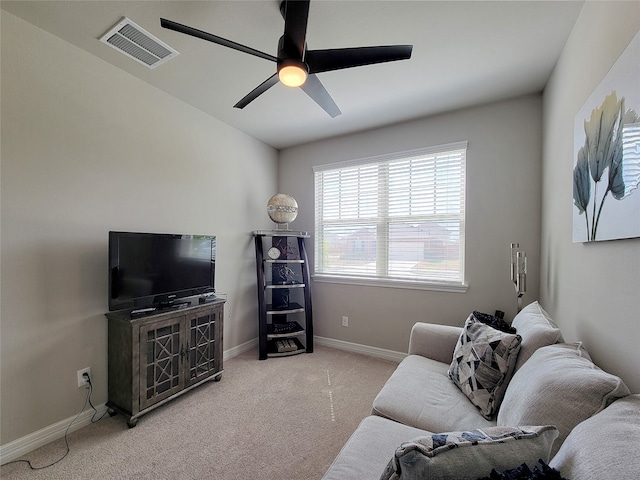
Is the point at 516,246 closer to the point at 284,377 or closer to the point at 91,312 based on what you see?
the point at 284,377

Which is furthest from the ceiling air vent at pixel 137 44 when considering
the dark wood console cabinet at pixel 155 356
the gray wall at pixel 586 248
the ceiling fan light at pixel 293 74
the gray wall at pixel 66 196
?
the gray wall at pixel 586 248

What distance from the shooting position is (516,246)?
227 cm

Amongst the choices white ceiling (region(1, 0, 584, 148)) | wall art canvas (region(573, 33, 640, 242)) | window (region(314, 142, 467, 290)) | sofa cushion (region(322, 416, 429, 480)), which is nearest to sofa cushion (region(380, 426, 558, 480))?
sofa cushion (region(322, 416, 429, 480))

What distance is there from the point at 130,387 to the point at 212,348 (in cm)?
71

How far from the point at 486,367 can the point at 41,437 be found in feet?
9.18

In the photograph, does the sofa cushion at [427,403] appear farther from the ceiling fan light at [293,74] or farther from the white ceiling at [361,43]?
the white ceiling at [361,43]

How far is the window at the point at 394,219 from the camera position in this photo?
113 inches

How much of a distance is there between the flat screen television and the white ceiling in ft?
4.45

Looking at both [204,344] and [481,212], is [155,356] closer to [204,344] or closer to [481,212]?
[204,344]

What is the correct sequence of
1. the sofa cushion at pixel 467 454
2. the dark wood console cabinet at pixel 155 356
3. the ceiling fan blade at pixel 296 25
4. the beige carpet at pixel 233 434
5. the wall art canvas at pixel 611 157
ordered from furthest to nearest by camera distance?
the dark wood console cabinet at pixel 155 356 < the beige carpet at pixel 233 434 < the ceiling fan blade at pixel 296 25 < the wall art canvas at pixel 611 157 < the sofa cushion at pixel 467 454

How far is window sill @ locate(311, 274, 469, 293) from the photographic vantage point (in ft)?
9.20

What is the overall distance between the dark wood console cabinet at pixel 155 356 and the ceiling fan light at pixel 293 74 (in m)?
1.91

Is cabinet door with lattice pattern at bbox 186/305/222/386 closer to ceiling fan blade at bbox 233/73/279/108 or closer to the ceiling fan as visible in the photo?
ceiling fan blade at bbox 233/73/279/108

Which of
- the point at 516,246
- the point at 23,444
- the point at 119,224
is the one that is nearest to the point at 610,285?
the point at 516,246
